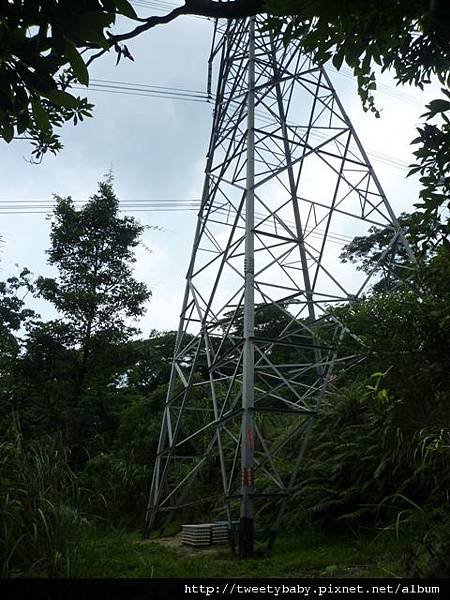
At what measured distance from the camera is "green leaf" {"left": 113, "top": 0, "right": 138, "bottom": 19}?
180 centimetres

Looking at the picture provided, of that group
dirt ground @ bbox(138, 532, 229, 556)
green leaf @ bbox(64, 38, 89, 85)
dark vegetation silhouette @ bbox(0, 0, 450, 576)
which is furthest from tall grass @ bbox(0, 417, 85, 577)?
dirt ground @ bbox(138, 532, 229, 556)

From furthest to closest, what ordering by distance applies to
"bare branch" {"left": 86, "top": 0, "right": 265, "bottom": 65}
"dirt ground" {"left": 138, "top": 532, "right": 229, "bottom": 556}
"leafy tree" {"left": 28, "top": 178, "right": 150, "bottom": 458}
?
1. "leafy tree" {"left": 28, "top": 178, "right": 150, "bottom": 458}
2. "dirt ground" {"left": 138, "top": 532, "right": 229, "bottom": 556}
3. "bare branch" {"left": 86, "top": 0, "right": 265, "bottom": 65}

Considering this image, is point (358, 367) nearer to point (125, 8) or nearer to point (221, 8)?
point (221, 8)

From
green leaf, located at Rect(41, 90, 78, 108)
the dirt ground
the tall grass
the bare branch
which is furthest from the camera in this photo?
the dirt ground

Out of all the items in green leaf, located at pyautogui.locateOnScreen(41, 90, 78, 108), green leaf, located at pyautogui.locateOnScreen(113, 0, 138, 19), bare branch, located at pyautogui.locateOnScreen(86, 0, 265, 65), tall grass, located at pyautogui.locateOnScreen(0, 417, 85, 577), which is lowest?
tall grass, located at pyautogui.locateOnScreen(0, 417, 85, 577)

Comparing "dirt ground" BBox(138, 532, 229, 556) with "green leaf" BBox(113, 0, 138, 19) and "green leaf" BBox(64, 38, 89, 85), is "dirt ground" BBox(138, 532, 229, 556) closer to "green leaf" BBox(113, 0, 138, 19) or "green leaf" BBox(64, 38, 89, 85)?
"green leaf" BBox(64, 38, 89, 85)

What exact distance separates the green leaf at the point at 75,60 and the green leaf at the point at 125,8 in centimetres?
21

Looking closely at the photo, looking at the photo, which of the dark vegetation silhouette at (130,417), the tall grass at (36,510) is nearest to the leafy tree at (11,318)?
the dark vegetation silhouette at (130,417)

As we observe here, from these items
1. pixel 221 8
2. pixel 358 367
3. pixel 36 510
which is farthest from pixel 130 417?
pixel 221 8

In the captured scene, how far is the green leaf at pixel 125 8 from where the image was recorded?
180 cm

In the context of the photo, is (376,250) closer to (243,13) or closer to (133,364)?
(133,364)

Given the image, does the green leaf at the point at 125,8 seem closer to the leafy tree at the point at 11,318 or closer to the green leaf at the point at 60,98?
the green leaf at the point at 60,98

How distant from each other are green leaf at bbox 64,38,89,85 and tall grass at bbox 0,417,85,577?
269cm

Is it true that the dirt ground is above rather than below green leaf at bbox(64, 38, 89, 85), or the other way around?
below
